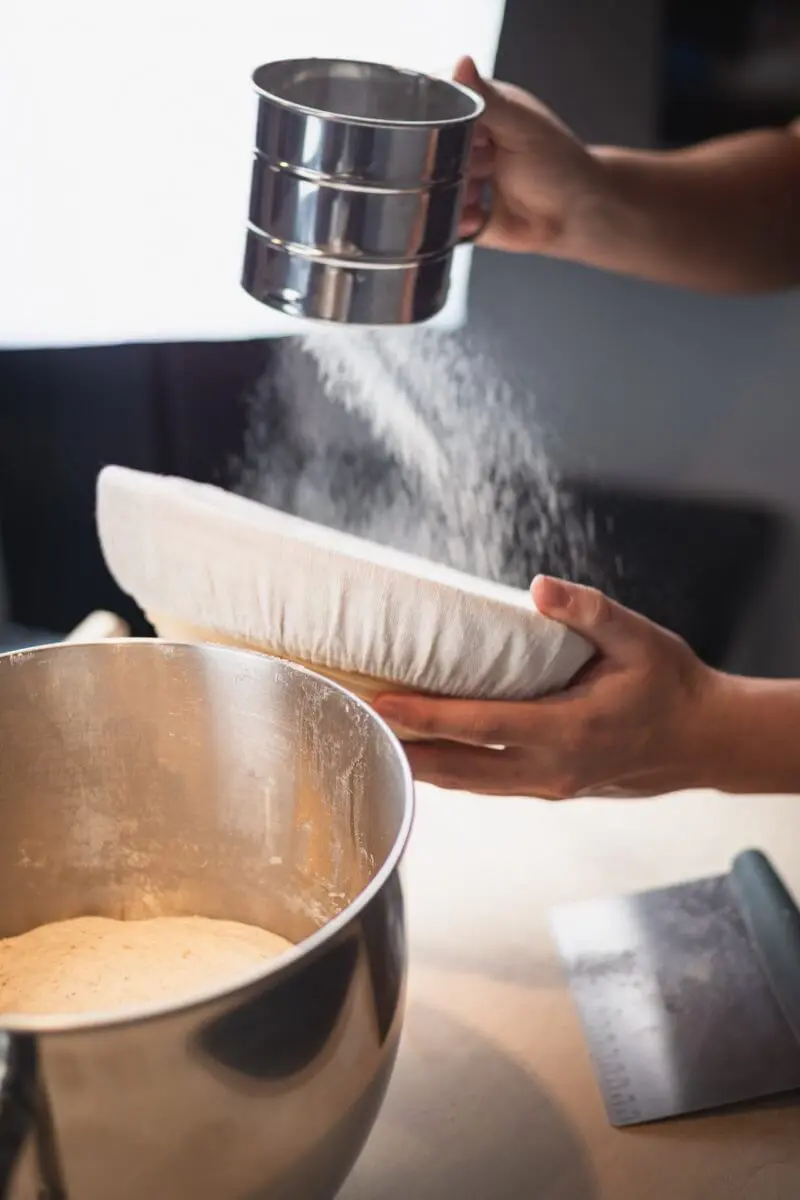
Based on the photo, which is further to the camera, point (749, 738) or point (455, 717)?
point (749, 738)

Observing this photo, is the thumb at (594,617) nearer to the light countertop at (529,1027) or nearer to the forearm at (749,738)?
the forearm at (749,738)

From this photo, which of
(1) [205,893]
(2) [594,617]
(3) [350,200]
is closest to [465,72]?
(3) [350,200]

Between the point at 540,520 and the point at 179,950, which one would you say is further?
the point at 540,520

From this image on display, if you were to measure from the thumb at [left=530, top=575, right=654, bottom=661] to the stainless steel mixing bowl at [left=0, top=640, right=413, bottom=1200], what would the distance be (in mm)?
126

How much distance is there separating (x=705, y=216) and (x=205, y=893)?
800 millimetres

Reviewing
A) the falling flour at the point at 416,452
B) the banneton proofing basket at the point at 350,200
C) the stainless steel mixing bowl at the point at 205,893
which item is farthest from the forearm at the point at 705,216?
the stainless steel mixing bowl at the point at 205,893

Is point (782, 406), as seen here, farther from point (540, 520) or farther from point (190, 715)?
point (190, 715)

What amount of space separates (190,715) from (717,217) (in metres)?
0.78

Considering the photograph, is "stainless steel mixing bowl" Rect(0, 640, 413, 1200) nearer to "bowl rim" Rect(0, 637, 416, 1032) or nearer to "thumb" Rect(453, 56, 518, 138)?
"bowl rim" Rect(0, 637, 416, 1032)

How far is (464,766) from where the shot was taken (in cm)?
70

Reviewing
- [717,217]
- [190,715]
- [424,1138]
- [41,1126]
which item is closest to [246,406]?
[717,217]

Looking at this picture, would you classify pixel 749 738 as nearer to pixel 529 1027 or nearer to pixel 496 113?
pixel 529 1027

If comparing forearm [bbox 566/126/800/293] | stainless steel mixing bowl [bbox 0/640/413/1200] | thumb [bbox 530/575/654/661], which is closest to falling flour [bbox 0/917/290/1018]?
stainless steel mixing bowl [bbox 0/640/413/1200]

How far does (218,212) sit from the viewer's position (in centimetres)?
128
